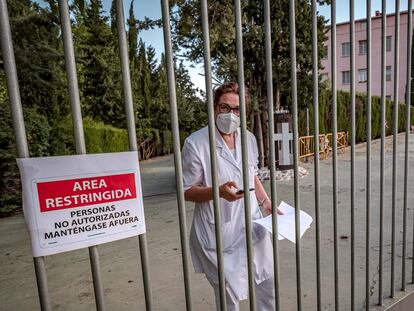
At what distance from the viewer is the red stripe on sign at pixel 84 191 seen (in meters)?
0.91

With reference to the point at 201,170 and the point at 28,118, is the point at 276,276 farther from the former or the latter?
the point at 28,118

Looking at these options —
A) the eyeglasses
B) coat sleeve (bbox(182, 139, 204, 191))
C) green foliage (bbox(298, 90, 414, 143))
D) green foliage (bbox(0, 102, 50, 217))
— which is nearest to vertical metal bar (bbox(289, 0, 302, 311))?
the eyeglasses

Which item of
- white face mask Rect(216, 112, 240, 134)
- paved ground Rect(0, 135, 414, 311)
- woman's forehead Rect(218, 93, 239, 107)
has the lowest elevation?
paved ground Rect(0, 135, 414, 311)

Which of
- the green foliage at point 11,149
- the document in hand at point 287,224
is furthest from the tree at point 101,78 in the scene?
the document in hand at point 287,224

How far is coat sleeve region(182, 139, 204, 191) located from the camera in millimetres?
1785

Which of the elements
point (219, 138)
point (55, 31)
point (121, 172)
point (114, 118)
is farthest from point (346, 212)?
point (114, 118)

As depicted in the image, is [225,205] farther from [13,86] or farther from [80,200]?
[13,86]

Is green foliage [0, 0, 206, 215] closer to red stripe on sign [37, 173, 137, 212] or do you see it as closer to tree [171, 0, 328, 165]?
red stripe on sign [37, 173, 137, 212]

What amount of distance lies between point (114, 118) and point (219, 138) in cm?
1423

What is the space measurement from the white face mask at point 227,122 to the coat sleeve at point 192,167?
7.7 inches

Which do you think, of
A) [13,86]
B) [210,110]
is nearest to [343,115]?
[210,110]

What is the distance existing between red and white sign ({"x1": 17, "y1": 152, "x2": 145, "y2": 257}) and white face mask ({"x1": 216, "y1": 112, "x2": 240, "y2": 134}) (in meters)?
0.84

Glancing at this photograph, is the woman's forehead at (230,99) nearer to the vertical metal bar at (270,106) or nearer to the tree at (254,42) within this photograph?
the vertical metal bar at (270,106)

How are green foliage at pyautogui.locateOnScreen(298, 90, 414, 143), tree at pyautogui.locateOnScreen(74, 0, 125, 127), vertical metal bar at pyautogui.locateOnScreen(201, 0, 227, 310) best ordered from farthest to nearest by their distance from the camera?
tree at pyautogui.locateOnScreen(74, 0, 125, 127), green foliage at pyautogui.locateOnScreen(298, 90, 414, 143), vertical metal bar at pyautogui.locateOnScreen(201, 0, 227, 310)
